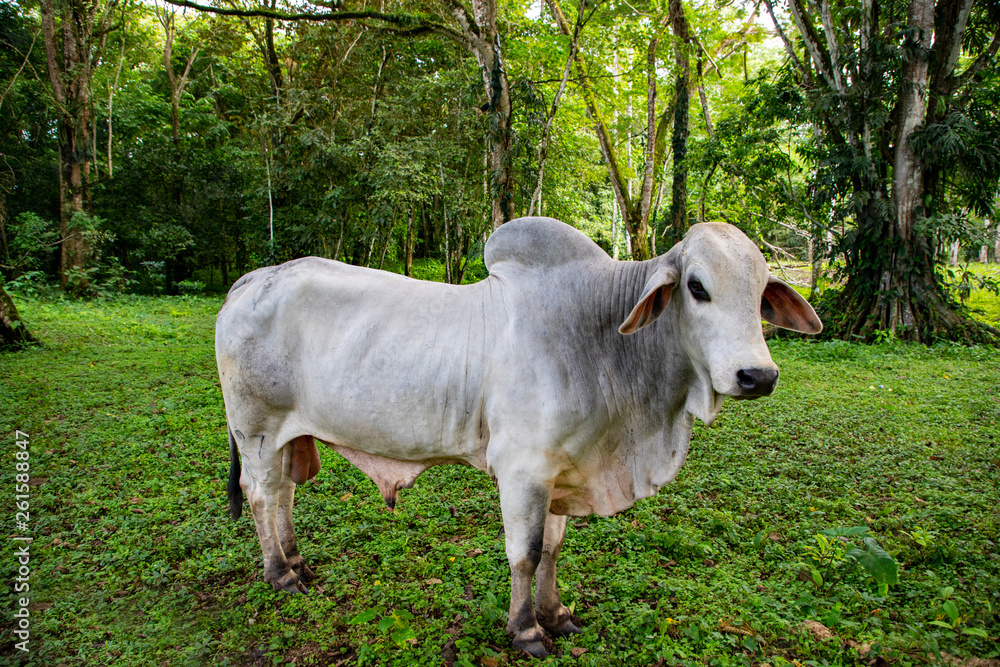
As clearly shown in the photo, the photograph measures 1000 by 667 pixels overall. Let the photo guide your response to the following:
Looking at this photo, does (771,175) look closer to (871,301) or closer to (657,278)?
(871,301)

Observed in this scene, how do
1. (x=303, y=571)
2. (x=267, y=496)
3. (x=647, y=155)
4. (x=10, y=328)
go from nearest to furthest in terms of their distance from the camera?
(x=267, y=496)
(x=303, y=571)
(x=10, y=328)
(x=647, y=155)

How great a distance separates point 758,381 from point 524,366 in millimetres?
944

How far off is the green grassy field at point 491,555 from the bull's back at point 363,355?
38.4 inches

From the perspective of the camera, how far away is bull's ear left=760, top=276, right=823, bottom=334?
2615 mm

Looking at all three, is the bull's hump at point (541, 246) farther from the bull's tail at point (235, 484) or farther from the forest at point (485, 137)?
the forest at point (485, 137)

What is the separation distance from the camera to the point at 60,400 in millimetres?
6305

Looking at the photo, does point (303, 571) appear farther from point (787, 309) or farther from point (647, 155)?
point (647, 155)

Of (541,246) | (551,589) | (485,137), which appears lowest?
(551,589)

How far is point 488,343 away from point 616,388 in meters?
0.61

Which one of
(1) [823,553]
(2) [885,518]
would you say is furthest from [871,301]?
(1) [823,553]

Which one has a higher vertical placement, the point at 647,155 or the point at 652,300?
the point at 647,155

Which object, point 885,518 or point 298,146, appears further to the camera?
point 298,146

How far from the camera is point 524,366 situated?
2.62 m

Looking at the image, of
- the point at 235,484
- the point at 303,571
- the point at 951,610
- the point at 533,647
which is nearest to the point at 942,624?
the point at 951,610
